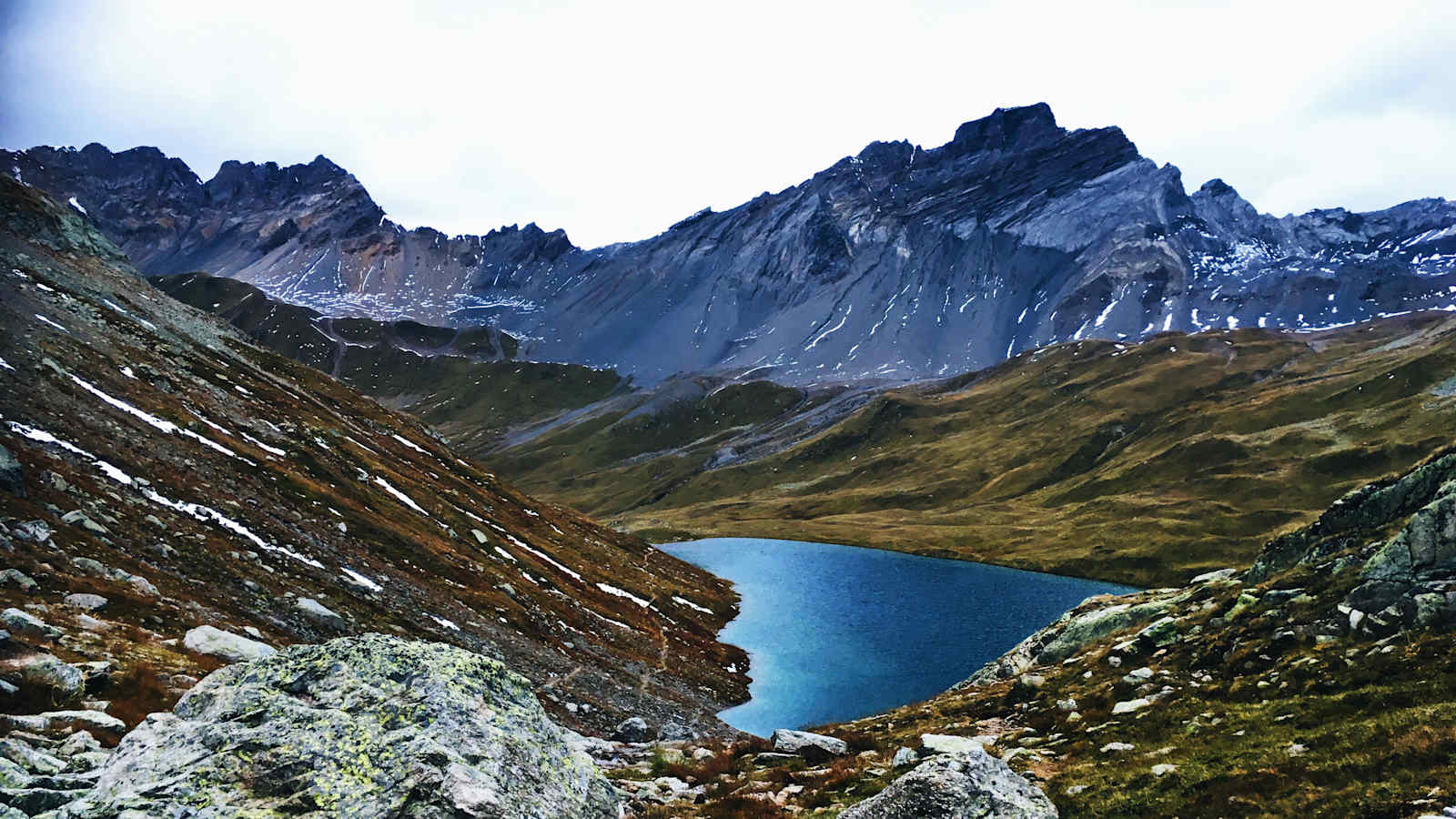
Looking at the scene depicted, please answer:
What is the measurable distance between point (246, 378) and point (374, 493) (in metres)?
23.3

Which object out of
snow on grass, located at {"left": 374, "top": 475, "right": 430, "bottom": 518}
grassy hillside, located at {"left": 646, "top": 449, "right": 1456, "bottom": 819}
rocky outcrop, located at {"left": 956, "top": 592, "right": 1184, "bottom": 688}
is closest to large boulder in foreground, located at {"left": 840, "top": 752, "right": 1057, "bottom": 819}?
grassy hillside, located at {"left": 646, "top": 449, "right": 1456, "bottom": 819}

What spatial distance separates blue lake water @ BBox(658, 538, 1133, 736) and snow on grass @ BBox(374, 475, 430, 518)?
33659 mm

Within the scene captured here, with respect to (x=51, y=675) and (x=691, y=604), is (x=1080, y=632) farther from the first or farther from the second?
(x=691, y=604)

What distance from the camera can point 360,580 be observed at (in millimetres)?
45469

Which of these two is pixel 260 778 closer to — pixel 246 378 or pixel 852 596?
pixel 246 378

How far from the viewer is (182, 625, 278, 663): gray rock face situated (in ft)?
86.7

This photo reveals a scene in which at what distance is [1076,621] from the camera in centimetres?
4469

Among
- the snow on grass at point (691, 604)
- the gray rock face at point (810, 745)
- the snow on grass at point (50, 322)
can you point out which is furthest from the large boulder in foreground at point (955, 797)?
the snow on grass at point (691, 604)

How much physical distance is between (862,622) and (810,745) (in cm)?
7061

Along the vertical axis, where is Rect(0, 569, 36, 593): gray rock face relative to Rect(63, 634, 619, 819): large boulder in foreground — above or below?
above

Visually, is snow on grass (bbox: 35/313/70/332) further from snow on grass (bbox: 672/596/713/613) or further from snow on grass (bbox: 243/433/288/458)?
snow on grass (bbox: 672/596/713/613)

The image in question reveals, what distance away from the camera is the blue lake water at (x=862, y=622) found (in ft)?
221

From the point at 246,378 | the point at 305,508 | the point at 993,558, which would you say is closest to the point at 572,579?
the point at 305,508

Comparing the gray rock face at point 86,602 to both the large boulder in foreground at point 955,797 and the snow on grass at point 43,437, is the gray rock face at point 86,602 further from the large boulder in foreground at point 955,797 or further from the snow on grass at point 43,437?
the large boulder in foreground at point 955,797
